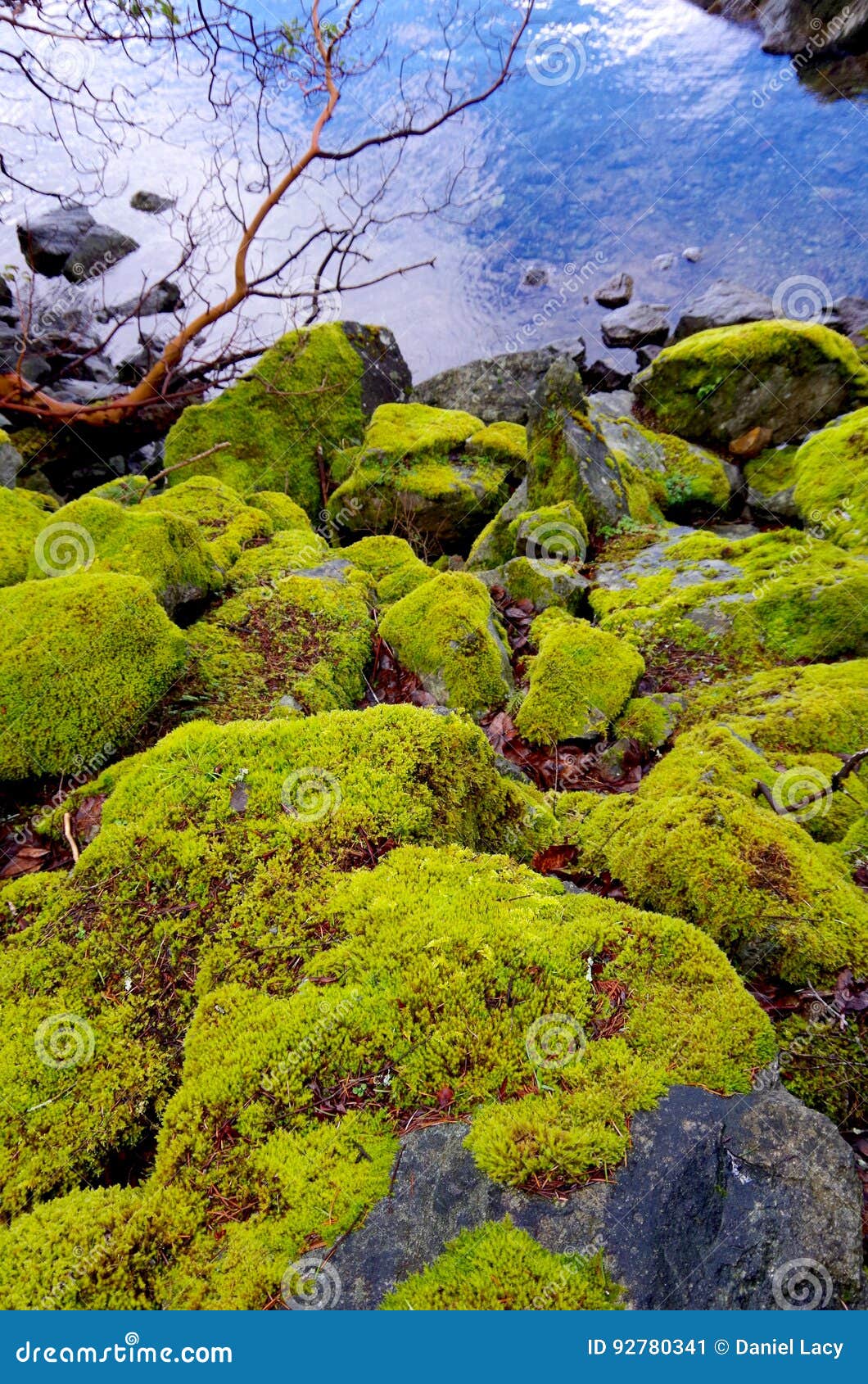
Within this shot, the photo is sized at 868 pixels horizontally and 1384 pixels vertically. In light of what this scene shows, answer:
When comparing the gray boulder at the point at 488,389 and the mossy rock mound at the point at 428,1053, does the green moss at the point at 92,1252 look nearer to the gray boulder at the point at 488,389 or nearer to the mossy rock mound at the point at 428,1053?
the mossy rock mound at the point at 428,1053

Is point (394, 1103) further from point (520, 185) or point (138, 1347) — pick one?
point (520, 185)

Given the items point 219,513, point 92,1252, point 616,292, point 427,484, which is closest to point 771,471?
point 427,484

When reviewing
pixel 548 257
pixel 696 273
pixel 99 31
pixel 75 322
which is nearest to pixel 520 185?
pixel 548 257

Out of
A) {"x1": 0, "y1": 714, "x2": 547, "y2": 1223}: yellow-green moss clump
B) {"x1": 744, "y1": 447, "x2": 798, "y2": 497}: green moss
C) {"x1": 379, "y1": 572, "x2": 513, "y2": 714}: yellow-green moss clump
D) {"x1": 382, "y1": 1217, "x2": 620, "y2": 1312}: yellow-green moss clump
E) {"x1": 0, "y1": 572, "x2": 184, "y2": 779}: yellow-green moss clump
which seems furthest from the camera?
{"x1": 744, "y1": 447, "x2": 798, "y2": 497}: green moss

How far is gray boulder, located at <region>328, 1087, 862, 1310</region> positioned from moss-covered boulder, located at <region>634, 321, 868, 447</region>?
1233 centimetres

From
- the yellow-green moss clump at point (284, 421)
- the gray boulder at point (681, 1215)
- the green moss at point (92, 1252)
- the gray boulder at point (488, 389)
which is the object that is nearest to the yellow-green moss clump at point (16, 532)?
the yellow-green moss clump at point (284, 421)

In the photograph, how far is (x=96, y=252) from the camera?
68.1ft

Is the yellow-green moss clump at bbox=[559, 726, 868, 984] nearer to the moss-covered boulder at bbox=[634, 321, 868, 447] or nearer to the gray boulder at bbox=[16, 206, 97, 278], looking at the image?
→ the moss-covered boulder at bbox=[634, 321, 868, 447]

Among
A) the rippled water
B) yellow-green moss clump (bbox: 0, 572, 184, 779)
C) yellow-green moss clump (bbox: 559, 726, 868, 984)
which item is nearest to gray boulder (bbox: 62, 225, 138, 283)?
the rippled water

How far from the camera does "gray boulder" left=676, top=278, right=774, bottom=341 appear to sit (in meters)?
17.4

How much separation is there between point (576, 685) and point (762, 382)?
873 cm

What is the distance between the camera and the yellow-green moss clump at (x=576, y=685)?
20.4 ft

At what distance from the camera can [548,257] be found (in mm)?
23016

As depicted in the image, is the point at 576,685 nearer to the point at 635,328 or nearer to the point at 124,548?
the point at 124,548
